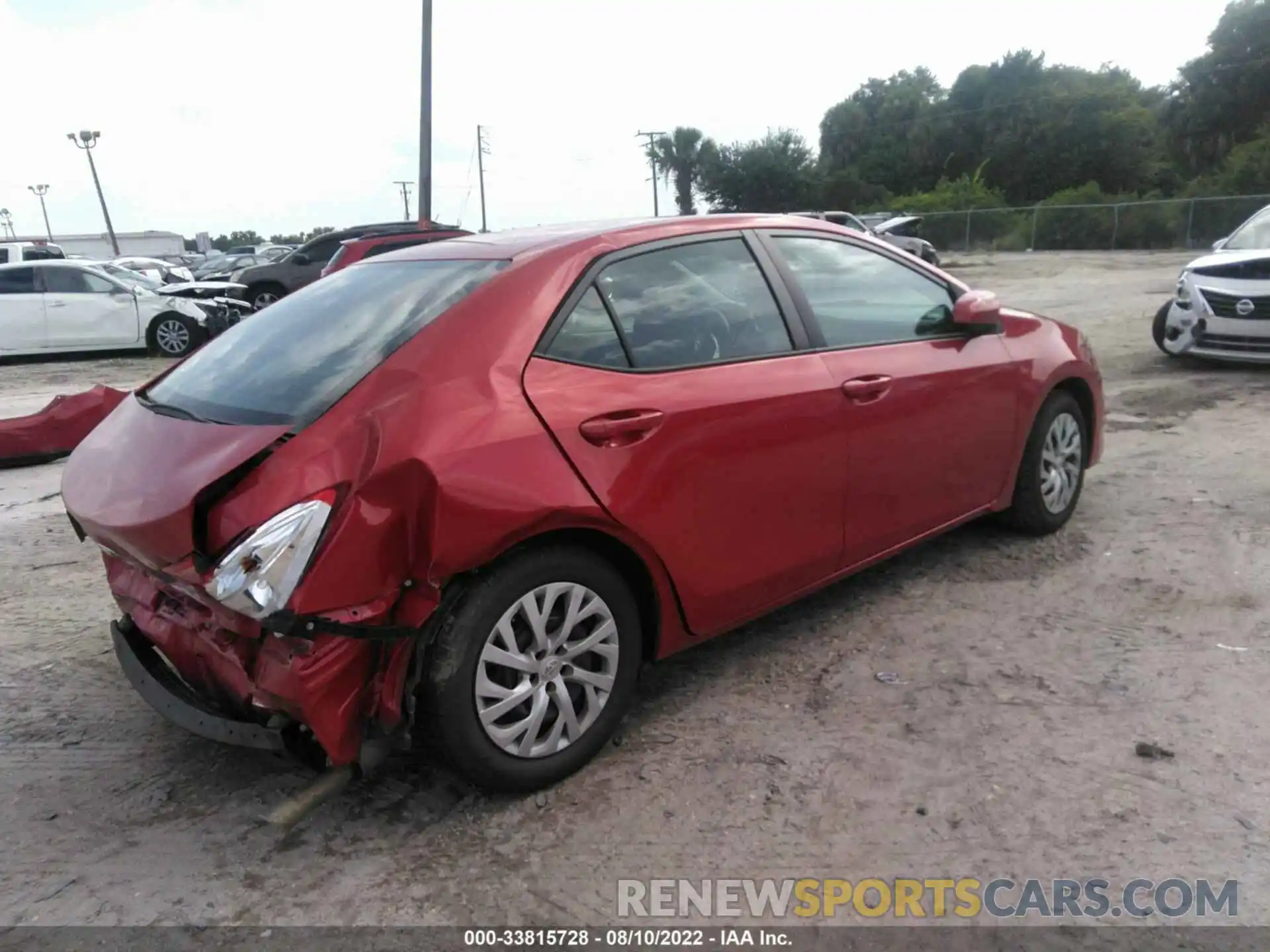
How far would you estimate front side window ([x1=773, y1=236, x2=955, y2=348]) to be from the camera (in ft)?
12.1

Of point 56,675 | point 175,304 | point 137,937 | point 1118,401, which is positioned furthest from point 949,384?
point 175,304

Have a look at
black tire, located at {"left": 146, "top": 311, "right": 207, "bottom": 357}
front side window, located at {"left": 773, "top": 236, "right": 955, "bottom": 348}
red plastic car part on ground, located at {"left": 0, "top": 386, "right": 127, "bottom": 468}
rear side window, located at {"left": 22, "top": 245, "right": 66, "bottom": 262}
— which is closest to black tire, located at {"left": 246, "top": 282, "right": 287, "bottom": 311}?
black tire, located at {"left": 146, "top": 311, "right": 207, "bottom": 357}

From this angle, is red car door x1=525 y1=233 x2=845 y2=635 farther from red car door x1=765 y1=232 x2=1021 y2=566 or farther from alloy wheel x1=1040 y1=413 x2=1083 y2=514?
alloy wheel x1=1040 y1=413 x2=1083 y2=514

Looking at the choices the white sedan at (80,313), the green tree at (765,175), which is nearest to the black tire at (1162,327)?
the white sedan at (80,313)

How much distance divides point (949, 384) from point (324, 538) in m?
2.60

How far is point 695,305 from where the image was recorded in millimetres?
3330

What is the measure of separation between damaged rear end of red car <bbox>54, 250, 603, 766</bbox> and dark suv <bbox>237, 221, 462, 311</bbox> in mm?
14671

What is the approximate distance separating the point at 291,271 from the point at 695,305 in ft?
50.6

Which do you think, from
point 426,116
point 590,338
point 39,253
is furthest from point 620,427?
point 39,253

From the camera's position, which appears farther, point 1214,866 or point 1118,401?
Answer: point 1118,401

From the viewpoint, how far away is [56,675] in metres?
3.78

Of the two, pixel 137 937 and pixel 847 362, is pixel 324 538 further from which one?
pixel 847 362

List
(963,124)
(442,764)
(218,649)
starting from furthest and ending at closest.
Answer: (963,124)
(442,764)
(218,649)

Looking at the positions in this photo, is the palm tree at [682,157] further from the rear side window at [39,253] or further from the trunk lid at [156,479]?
the trunk lid at [156,479]
